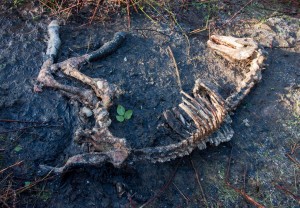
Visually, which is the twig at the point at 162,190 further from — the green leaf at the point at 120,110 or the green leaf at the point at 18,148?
the green leaf at the point at 18,148

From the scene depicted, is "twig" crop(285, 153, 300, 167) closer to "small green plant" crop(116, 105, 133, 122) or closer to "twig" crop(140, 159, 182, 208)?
"twig" crop(140, 159, 182, 208)

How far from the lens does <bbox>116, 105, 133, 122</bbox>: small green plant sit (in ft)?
10.3

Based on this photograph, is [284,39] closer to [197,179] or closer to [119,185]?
[197,179]

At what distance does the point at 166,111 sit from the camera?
3.08 metres

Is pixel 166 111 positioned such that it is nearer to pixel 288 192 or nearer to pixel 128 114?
pixel 128 114

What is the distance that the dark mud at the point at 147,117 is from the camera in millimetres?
2764

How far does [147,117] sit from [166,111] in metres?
0.21

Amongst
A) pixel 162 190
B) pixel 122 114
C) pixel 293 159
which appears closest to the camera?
pixel 162 190

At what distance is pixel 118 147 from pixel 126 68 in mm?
1072

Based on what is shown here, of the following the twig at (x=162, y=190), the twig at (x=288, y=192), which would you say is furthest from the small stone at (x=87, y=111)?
the twig at (x=288, y=192)

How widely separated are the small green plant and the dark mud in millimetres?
50

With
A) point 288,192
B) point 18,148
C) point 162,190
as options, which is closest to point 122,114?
point 162,190

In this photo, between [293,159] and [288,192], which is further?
[293,159]

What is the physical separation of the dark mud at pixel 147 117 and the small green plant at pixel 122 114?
0.16 feet
